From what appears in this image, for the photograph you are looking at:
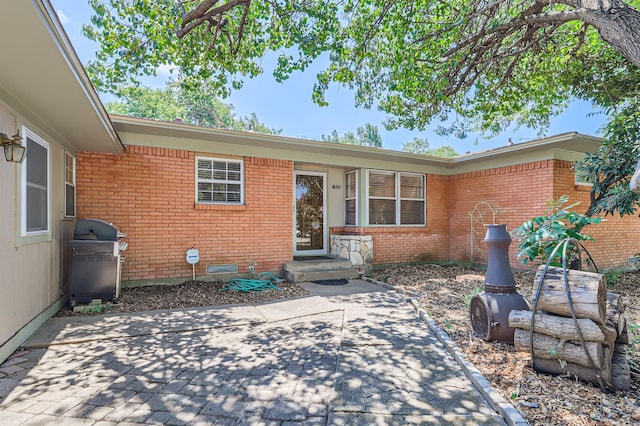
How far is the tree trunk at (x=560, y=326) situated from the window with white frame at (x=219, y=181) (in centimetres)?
565

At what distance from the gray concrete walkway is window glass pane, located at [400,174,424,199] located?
5.16 m

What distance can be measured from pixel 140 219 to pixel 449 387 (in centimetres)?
595

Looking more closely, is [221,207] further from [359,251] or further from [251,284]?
[359,251]

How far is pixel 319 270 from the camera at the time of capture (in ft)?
24.1

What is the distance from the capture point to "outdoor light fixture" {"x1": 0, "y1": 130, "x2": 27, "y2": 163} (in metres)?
3.22

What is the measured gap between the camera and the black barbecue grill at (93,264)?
187 inches

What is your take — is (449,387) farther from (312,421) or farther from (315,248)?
(315,248)

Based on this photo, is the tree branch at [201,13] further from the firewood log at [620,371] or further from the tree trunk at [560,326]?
the firewood log at [620,371]

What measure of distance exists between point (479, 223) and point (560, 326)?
6547 millimetres

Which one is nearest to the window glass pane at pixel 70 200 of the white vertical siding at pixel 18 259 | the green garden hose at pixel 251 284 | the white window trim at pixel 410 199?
the white vertical siding at pixel 18 259

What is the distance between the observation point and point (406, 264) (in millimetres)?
8906

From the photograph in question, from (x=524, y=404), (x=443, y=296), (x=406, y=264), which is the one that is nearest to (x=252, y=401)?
(x=524, y=404)

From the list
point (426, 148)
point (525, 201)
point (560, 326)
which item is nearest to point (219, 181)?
point (560, 326)

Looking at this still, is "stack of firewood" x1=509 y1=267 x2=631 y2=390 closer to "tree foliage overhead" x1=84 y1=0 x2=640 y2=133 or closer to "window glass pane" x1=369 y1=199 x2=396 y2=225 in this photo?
"tree foliage overhead" x1=84 y1=0 x2=640 y2=133
